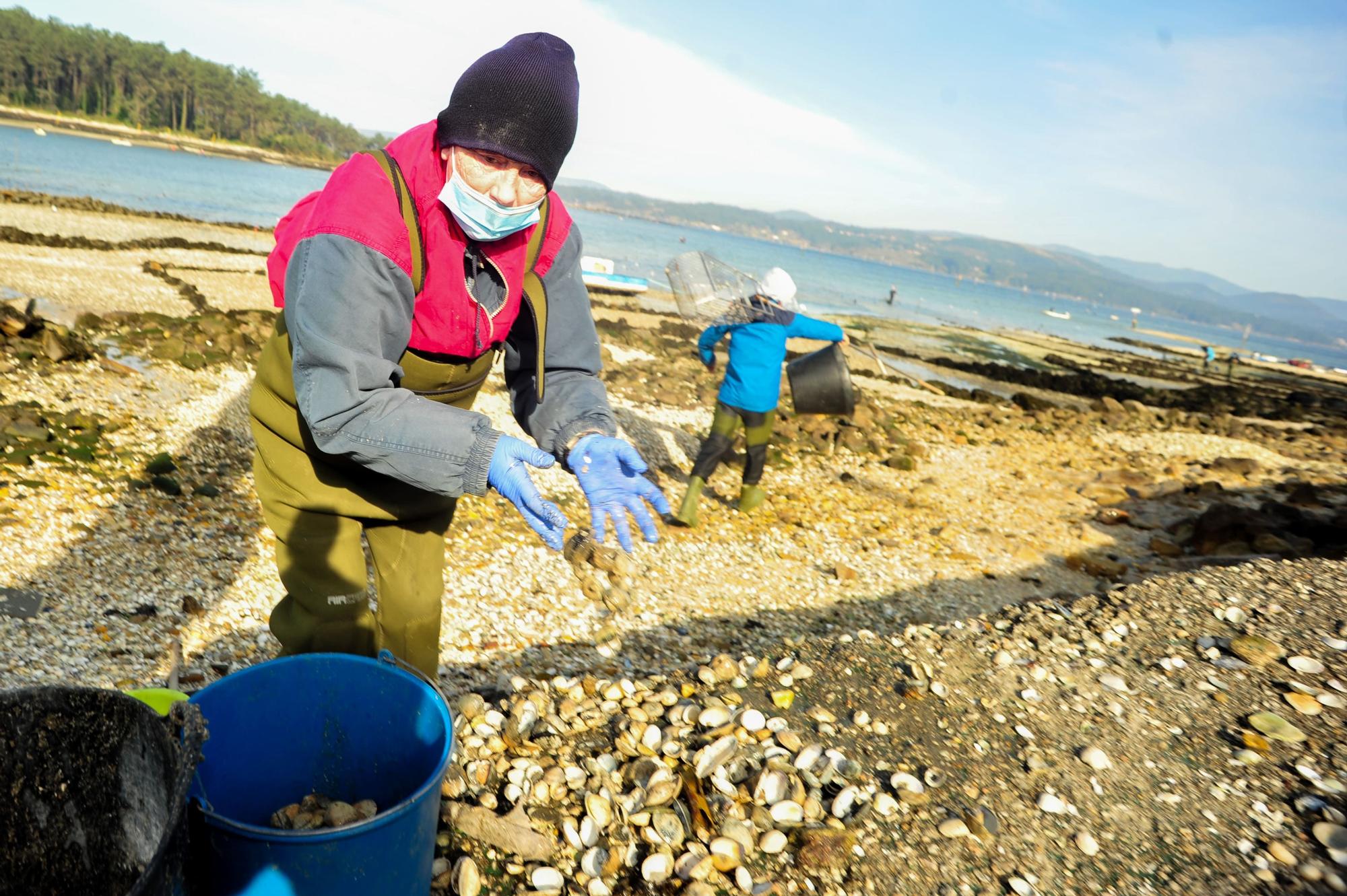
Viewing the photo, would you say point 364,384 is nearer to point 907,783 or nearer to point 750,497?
point 907,783

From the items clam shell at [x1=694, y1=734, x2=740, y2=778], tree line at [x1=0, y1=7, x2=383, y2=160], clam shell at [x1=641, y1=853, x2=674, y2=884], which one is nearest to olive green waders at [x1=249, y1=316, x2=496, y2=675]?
clam shell at [x1=641, y1=853, x2=674, y2=884]

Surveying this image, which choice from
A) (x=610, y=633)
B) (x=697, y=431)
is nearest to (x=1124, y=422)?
(x=697, y=431)

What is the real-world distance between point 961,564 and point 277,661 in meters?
5.42

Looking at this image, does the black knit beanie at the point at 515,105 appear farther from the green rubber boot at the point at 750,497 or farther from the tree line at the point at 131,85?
the tree line at the point at 131,85

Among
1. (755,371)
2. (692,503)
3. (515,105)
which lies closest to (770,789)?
(515,105)

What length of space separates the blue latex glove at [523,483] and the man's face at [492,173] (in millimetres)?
698

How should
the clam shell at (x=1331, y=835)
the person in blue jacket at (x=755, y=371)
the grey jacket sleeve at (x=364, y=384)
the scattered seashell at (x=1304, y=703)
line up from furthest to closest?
the person in blue jacket at (x=755, y=371) < the scattered seashell at (x=1304, y=703) < the clam shell at (x=1331, y=835) < the grey jacket sleeve at (x=364, y=384)

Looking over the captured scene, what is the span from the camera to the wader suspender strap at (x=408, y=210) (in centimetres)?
196

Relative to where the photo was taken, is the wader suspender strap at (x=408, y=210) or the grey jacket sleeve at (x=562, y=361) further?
the grey jacket sleeve at (x=562, y=361)

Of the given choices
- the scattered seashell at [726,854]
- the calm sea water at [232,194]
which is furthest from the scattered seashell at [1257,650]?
the calm sea water at [232,194]

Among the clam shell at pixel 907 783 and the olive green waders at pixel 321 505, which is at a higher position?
the olive green waders at pixel 321 505

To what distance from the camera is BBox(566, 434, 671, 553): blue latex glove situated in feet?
7.00

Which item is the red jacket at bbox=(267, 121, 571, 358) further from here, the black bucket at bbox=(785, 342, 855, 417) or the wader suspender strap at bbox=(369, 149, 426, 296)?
the black bucket at bbox=(785, 342, 855, 417)

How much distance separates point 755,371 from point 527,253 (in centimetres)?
391
